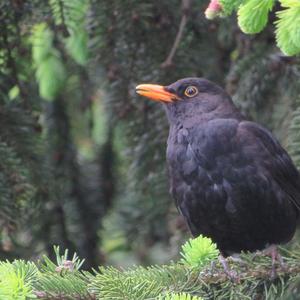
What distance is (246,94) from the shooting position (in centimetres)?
411

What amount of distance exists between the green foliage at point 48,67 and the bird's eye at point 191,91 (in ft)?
2.60

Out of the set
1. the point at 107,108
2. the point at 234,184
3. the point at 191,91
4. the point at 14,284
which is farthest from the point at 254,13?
the point at 107,108

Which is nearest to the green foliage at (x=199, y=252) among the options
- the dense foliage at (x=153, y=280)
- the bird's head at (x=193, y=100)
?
the dense foliage at (x=153, y=280)

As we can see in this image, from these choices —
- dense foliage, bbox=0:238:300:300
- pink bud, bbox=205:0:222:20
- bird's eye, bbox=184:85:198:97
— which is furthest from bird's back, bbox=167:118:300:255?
pink bud, bbox=205:0:222:20

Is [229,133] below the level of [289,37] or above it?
below

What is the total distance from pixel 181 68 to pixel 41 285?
208 centimetres

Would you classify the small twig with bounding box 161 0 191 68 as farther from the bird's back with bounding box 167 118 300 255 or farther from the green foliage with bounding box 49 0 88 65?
the green foliage with bounding box 49 0 88 65

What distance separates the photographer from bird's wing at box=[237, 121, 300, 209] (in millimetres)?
3697

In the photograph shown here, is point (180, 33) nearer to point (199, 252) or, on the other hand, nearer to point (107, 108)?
point (107, 108)

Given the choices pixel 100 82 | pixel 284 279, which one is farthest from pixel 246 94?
pixel 284 279

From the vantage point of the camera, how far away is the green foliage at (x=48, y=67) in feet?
14.3

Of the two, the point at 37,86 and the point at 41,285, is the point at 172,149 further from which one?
the point at 41,285

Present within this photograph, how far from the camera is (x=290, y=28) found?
86.3 inches

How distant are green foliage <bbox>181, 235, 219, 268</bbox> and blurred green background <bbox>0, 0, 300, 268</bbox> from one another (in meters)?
1.14
